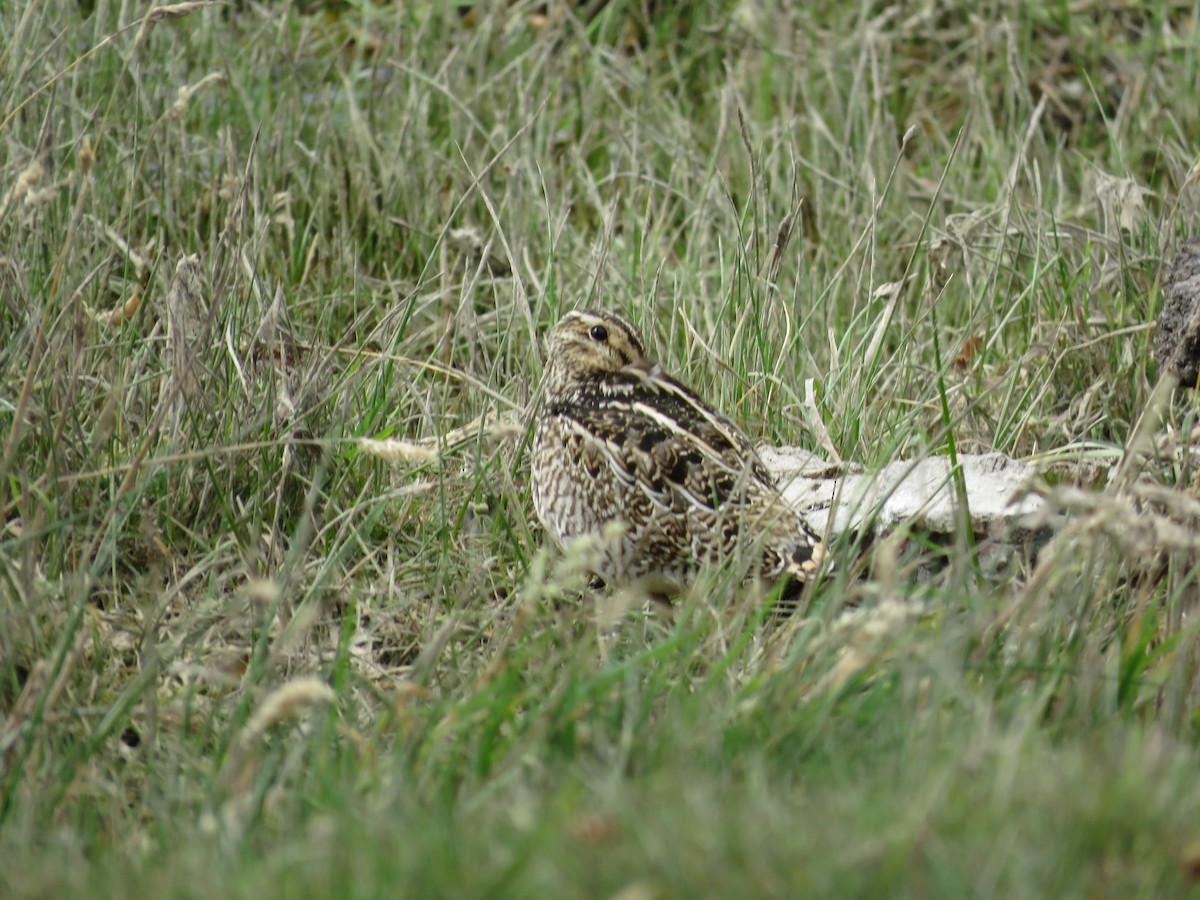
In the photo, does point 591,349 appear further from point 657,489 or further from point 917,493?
point 917,493

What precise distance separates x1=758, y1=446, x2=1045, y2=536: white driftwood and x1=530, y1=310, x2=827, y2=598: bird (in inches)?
5.5

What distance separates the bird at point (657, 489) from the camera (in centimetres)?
388

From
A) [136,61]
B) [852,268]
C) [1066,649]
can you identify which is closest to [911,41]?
[852,268]

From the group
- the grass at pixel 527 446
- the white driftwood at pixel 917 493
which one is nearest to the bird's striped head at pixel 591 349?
the grass at pixel 527 446

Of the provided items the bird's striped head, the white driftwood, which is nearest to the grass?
the white driftwood

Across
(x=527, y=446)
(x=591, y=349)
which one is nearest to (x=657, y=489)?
(x=591, y=349)

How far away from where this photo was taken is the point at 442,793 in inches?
101

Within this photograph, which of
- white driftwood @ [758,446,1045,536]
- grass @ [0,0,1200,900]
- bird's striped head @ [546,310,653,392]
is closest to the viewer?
grass @ [0,0,1200,900]

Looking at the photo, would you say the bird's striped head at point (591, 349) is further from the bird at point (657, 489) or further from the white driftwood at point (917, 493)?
the white driftwood at point (917, 493)

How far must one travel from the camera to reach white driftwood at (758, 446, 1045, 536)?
3816mm

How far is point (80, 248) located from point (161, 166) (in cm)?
65

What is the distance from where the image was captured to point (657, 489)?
4.03 metres

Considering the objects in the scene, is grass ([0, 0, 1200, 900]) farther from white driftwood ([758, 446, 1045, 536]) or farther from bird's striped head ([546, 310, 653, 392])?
bird's striped head ([546, 310, 653, 392])

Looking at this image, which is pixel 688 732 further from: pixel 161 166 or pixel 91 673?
pixel 161 166
